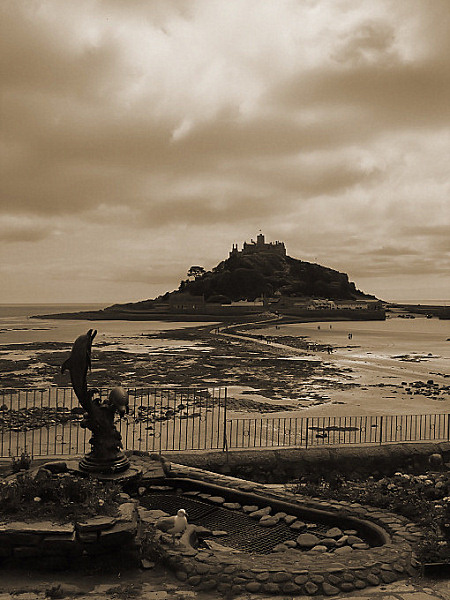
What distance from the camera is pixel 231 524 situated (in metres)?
9.05

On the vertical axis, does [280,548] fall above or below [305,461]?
below

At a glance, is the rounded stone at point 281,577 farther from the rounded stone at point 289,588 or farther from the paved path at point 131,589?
the paved path at point 131,589

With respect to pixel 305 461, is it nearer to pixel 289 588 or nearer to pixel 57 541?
pixel 289 588

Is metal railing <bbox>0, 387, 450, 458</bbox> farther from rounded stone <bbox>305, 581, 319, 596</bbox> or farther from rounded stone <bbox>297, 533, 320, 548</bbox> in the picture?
rounded stone <bbox>305, 581, 319, 596</bbox>

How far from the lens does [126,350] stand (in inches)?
1911

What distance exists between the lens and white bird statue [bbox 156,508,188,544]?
801 centimetres

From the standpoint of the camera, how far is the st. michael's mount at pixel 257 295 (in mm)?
120125

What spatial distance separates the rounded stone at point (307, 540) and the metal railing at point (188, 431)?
4.43 m

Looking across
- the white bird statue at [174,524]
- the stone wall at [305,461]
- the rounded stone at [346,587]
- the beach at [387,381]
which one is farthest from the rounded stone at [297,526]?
the beach at [387,381]

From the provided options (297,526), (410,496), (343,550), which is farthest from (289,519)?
(410,496)

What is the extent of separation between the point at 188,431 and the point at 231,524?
7983 mm

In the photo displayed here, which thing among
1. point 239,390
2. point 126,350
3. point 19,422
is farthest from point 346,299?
point 19,422

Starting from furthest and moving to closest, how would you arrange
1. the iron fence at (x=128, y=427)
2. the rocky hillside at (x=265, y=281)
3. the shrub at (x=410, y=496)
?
the rocky hillside at (x=265, y=281) < the iron fence at (x=128, y=427) < the shrub at (x=410, y=496)

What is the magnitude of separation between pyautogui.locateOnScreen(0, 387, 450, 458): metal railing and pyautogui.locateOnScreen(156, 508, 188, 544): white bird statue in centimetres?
475
